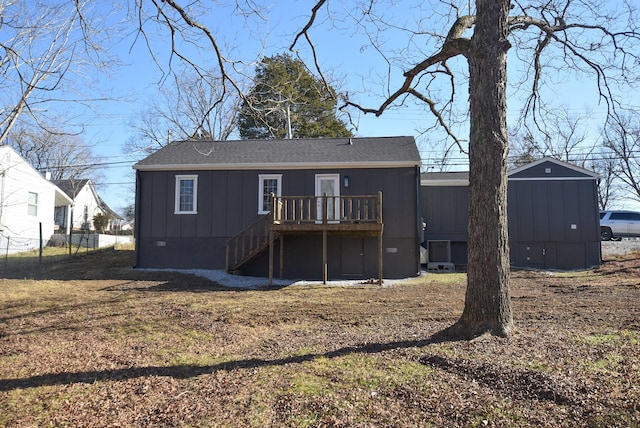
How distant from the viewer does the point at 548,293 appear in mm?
10547

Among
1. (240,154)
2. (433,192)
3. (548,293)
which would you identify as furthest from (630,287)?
(240,154)

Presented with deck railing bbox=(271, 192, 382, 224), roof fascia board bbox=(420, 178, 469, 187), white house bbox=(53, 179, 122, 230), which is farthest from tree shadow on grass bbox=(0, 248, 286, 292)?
white house bbox=(53, 179, 122, 230)

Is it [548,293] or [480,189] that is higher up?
[480,189]

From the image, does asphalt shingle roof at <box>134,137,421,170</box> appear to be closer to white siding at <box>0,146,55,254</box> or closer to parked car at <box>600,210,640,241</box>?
white siding at <box>0,146,55,254</box>

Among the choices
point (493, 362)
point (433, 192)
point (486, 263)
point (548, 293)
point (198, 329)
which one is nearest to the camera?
point (493, 362)

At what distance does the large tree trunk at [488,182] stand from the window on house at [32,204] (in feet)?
79.6

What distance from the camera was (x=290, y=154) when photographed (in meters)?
15.7

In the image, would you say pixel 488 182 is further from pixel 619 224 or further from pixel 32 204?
pixel 32 204

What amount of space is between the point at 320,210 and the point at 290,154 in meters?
2.75

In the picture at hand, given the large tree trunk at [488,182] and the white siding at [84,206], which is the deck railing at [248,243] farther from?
the white siding at [84,206]

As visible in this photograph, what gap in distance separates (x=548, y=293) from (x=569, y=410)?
8233 mm

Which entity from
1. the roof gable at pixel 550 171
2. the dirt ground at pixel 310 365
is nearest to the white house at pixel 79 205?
the dirt ground at pixel 310 365

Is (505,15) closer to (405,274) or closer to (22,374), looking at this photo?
(22,374)

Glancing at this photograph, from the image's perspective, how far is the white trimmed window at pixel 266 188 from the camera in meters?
15.1
